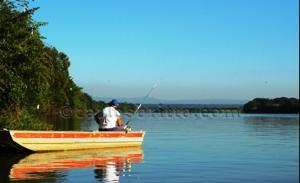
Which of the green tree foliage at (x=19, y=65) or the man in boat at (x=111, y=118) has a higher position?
the green tree foliage at (x=19, y=65)

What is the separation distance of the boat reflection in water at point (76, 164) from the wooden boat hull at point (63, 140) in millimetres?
487

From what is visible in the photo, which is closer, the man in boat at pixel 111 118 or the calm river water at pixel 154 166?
the calm river water at pixel 154 166

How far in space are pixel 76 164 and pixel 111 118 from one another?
6716mm

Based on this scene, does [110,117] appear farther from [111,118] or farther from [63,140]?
[63,140]

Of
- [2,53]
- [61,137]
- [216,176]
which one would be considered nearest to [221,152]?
[61,137]

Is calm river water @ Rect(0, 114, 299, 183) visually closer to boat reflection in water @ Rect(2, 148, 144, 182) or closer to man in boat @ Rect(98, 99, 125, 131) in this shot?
boat reflection in water @ Rect(2, 148, 144, 182)

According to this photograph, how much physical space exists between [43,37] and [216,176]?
12.4 meters

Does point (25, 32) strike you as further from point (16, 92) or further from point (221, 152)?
point (221, 152)

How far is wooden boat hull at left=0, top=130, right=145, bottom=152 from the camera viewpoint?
22.5 meters

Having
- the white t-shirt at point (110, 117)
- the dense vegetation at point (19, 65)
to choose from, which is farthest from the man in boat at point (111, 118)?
the dense vegetation at point (19, 65)

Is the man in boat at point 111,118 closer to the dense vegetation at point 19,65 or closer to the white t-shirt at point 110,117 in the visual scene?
the white t-shirt at point 110,117

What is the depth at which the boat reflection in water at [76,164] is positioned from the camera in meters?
16.5

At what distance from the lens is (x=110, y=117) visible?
25906mm

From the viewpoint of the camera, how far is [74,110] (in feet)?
392
